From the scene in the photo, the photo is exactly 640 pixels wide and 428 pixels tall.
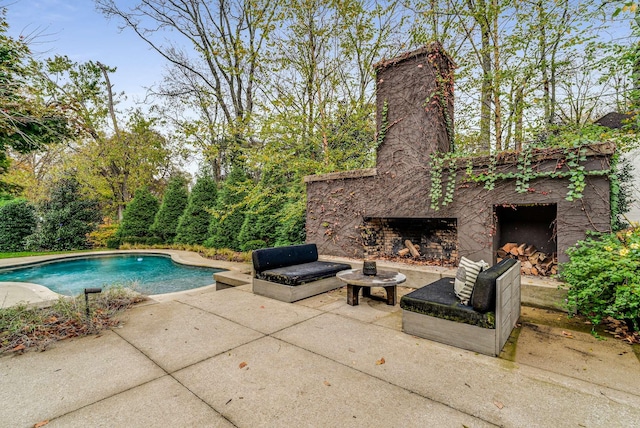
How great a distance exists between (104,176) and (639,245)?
817 inches

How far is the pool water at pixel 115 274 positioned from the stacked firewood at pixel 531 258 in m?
6.86

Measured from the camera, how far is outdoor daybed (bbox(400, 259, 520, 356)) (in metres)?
2.67

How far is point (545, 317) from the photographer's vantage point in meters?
3.64

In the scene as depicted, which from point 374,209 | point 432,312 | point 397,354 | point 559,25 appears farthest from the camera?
point 559,25

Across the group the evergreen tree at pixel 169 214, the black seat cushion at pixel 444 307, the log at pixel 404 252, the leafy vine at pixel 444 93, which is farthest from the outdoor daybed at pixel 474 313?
the evergreen tree at pixel 169 214

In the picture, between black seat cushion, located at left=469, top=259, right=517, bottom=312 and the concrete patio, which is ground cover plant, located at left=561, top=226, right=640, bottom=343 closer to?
the concrete patio

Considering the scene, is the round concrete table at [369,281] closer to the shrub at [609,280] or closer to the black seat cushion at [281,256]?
the black seat cushion at [281,256]

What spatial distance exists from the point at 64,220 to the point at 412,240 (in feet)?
50.8

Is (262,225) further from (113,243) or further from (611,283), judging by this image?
(611,283)

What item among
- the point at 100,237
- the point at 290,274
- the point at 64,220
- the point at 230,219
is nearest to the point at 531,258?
the point at 290,274

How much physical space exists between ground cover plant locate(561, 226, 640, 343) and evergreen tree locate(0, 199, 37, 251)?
19.2 meters

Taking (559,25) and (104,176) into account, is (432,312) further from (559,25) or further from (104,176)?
(104,176)

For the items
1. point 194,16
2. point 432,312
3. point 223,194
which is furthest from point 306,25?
point 194,16

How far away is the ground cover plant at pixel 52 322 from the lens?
9.95 feet
